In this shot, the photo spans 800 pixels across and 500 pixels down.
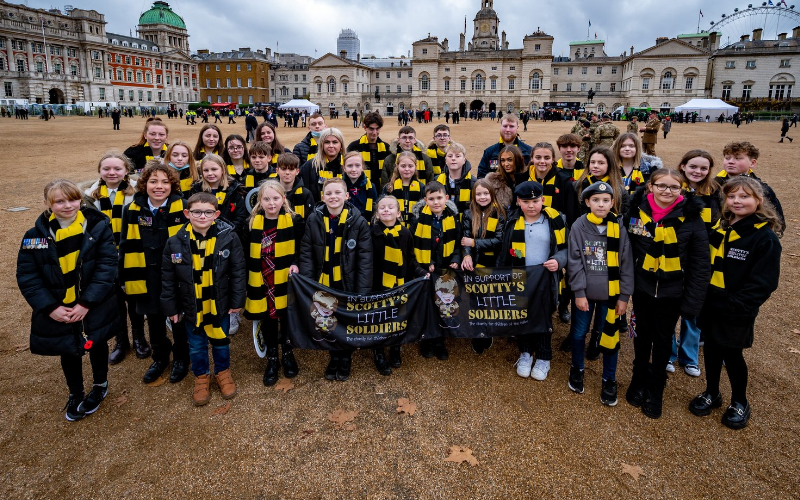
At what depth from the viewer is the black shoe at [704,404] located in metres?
3.87

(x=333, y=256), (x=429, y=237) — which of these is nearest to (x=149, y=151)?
(x=333, y=256)

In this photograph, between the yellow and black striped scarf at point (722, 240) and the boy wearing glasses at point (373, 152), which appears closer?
the yellow and black striped scarf at point (722, 240)

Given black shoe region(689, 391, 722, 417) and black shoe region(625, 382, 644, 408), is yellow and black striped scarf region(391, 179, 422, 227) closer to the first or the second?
black shoe region(625, 382, 644, 408)

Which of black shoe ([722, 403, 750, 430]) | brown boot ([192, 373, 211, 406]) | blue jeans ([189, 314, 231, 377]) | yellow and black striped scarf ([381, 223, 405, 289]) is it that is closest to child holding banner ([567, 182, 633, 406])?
black shoe ([722, 403, 750, 430])

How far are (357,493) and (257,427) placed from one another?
1.14 m

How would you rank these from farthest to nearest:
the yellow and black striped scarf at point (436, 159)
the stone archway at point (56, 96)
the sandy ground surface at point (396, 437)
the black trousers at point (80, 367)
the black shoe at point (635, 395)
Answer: the stone archway at point (56, 96)
the yellow and black striped scarf at point (436, 159)
the black shoe at point (635, 395)
the black trousers at point (80, 367)
the sandy ground surface at point (396, 437)

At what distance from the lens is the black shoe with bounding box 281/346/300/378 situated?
4531 mm

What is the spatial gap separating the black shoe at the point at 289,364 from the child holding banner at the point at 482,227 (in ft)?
6.67

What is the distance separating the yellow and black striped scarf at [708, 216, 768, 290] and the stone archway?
93.5 metres

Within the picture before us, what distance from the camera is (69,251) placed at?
363cm

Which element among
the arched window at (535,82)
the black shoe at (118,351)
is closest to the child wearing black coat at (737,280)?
the black shoe at (118,351)

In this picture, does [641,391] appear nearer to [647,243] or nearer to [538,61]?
[647,243]

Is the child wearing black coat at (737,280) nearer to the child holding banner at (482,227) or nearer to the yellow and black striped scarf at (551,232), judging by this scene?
the yellow and black striped scarf at (551,232)

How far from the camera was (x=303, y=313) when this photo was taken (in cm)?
436
